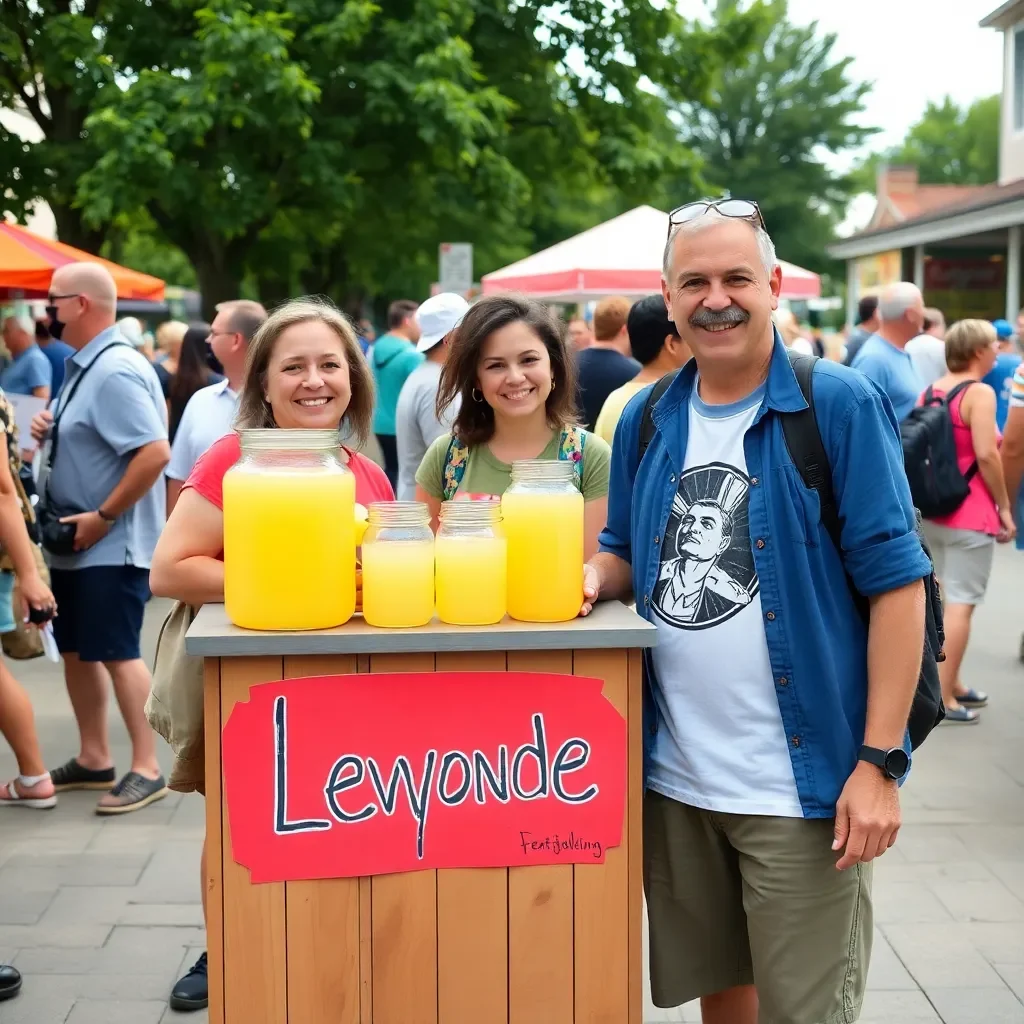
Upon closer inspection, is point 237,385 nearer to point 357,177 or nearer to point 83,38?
point 83,38

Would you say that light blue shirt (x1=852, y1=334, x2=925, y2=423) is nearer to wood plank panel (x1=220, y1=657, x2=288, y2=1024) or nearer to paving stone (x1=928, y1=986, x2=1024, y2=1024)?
paving stone (x1=928, y1=986, x2=1024, y2=1024)

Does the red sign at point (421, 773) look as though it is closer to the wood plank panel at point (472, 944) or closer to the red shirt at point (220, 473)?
the wood plank panel at point (472, 944)

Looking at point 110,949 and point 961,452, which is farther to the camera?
point 961,452

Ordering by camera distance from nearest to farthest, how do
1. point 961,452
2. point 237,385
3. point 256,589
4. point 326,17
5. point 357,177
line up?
point 256,589
point 237,385
point 961,452
point 326,17
point 357,177

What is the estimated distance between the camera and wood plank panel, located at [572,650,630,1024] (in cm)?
231

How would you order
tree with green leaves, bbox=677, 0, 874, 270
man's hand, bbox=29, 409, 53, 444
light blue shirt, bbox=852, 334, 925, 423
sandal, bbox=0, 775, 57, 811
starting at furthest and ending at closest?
tree with green leaves, bbox=677, 0, 874, 270 < light blue shirt, bbox=852, 334, 925, 423 < man's hand, bbox=29, 409, 53, 444 < sandal, bbox=0, 775, 57, 811

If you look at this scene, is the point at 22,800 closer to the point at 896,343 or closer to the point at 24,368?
the point at 896,343

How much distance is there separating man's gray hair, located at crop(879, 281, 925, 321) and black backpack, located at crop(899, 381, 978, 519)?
1276mm

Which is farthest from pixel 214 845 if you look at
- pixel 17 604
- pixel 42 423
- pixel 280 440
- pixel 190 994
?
pixel 42 423

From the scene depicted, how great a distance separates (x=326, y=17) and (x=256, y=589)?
14.5 m

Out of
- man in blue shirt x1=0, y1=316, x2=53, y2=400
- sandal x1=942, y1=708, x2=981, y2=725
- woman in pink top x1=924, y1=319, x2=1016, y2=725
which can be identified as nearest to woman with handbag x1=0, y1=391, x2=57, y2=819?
woman in pink top x1=924, y1=319, x2=1016, y2=725

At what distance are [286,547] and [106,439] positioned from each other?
10.4 ft

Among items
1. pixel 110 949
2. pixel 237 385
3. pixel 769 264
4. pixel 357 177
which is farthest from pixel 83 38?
pixel 769 264

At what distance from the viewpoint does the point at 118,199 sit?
47.3 ft
